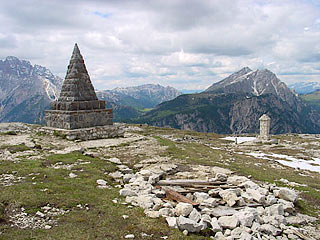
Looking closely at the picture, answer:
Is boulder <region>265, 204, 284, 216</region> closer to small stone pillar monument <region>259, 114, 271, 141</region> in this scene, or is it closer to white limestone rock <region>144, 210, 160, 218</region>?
white limestone rock <region>144, 210, 160, 218</region>

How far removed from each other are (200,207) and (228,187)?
288 cm

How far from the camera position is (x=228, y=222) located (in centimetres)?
855

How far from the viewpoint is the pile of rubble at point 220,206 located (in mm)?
8320

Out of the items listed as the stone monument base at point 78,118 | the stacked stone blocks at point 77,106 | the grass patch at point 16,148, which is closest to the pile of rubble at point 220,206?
the grass patch at point 16,148

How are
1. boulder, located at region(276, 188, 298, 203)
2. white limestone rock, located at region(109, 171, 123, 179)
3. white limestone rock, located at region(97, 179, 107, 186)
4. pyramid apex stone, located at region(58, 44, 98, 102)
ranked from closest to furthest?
boulder, located at region(276, 188, 298, 203) < white limestone rock, located at region(97, 179, 107, 186) < white limestone rock, located at region(109, 171, 123, 179) < pyramid apex stone, located at region(58, 44, 98, 102)

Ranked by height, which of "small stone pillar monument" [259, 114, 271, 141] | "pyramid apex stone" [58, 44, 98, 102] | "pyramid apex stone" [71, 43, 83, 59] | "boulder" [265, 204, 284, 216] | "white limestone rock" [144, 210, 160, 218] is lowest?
"small stone pillar monument" [259, 114, 271, 141]

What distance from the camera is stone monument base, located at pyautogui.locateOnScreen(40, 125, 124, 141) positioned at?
24.6 m

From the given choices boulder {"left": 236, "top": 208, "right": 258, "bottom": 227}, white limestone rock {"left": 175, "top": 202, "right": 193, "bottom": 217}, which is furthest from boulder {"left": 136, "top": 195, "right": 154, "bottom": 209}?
boulder {"left": 236, "top": 208, "right": 258, "bottom": 227}

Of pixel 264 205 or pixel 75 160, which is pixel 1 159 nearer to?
pixel 75 160

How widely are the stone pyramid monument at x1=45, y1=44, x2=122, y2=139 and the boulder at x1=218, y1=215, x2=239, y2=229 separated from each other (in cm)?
1922

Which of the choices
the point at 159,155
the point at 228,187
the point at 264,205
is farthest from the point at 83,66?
the point at 264,205

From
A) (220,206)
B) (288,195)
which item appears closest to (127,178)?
(220,206)

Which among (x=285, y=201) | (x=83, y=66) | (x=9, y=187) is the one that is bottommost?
(x=285, y=201)

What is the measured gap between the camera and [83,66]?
29359 millimetres
